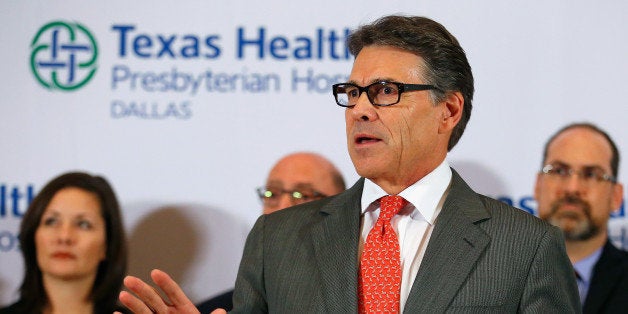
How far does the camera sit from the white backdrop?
12.0 ft

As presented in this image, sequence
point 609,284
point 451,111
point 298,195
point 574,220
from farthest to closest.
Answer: point 298,195 → point 574,220 → point 609,284 → point 451,111

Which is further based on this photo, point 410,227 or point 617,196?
point 617,196

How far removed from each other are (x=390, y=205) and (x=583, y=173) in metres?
1.77

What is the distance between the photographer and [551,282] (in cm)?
187

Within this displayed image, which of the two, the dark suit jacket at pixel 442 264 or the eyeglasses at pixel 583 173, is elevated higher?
the eyeglasses at pixel 583 173

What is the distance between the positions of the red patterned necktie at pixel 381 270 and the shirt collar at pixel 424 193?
2.1 inches

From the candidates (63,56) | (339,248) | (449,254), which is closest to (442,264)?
(449,254)

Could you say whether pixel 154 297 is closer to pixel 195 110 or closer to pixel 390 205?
pixel 390 205

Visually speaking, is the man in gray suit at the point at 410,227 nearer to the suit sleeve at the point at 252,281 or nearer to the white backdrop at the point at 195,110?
the suit sleeve at the point at 252,281

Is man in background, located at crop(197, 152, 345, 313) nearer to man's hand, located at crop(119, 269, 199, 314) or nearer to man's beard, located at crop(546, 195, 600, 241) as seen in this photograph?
man's beard, located at crop(546, 195, 600, 241)

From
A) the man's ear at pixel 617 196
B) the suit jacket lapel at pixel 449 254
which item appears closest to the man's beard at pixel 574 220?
the man's ear at pixel 617 196

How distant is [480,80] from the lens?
3.60 m

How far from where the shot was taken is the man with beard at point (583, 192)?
11.5ft

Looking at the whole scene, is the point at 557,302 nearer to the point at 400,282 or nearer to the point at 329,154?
the point at 400,282
